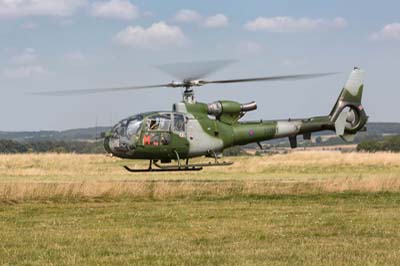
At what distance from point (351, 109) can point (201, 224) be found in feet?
79.9

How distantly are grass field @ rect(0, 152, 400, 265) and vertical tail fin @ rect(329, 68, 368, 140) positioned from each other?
10.0m

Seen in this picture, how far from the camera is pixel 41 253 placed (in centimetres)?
1370

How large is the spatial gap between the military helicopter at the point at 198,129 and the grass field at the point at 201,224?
5071 mm

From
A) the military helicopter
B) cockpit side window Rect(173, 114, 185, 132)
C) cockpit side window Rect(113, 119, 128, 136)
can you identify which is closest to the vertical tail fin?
the military helicopter

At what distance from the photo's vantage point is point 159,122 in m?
34.2

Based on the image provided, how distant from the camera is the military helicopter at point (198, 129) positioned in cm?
3403

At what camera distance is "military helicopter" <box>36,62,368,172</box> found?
112ft

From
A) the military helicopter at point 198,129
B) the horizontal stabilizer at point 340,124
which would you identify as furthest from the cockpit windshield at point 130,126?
the horizontal stabilizer at point 340,124

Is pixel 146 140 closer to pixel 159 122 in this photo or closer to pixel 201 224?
pixel 159 122

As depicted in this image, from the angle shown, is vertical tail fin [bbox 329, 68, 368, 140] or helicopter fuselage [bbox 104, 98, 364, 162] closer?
helicopter fuselage [bbox 104, 98, 364, 162]

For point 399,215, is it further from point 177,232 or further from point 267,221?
point 177,232

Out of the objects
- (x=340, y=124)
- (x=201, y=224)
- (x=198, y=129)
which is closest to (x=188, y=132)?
(x=198, y=129)

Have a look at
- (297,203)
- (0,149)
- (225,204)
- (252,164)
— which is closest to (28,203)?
(225,204)

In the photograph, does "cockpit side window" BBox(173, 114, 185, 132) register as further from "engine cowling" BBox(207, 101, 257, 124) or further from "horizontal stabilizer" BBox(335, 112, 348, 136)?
"horizontal stabilizer" BBox(335, 112, 348, 136)
